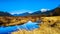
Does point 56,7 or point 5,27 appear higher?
point 56,7

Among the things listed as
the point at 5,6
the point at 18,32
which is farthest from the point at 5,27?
the point at 5,6

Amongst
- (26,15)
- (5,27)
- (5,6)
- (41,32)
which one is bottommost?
(41,32)

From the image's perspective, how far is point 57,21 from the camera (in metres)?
2.32

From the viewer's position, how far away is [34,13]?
237 cm

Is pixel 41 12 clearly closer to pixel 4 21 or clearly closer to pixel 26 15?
pixel 26 15

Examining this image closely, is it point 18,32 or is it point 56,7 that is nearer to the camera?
point 18,32

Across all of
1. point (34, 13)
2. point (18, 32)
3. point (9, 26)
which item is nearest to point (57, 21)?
point (34, 13)

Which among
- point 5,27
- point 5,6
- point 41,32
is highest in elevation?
point 5,6

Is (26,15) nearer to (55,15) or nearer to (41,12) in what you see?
(41,12)

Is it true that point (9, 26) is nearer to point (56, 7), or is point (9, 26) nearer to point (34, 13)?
point (34, 13)

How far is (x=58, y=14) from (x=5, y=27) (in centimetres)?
100

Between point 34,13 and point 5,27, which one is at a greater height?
point 34,13

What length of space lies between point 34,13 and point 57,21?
0.45 m

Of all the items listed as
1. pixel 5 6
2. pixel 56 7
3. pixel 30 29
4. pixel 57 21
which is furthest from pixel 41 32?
pixel 5 6
